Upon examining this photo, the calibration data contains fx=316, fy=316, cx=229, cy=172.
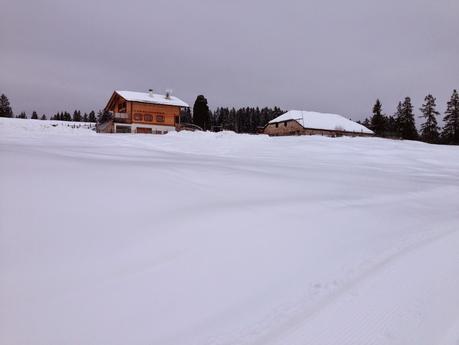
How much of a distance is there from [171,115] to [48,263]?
39589 mm

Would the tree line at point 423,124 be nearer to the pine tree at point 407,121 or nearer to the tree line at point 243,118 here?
the pine tree at point 407,121

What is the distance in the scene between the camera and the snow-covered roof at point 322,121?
4828cm

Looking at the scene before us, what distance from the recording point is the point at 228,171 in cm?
673

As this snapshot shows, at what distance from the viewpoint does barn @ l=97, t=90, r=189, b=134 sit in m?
37.3

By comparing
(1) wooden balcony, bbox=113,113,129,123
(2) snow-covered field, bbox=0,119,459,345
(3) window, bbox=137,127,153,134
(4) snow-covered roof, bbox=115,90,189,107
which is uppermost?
(4) snow-covered roof, bbox=115,90,189,107

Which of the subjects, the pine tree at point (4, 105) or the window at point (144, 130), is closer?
the window at point (144, 130)

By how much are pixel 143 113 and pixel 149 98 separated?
2.24 m

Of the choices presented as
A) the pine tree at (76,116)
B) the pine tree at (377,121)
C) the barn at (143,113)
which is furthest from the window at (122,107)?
the pine tree at (76,116)

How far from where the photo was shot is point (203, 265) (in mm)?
2961

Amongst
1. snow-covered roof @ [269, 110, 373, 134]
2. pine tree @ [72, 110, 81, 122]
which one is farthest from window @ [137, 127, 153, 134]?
pine tree @ [72, 110, 81, 122]

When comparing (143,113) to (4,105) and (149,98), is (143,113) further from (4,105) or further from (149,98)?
(4,105)

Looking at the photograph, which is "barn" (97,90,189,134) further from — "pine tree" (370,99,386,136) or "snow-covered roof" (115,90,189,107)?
"pine tree" (370,99,386,136)

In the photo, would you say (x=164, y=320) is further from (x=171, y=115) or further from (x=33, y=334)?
(x=171, y=115)

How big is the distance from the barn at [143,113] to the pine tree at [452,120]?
144 feet
